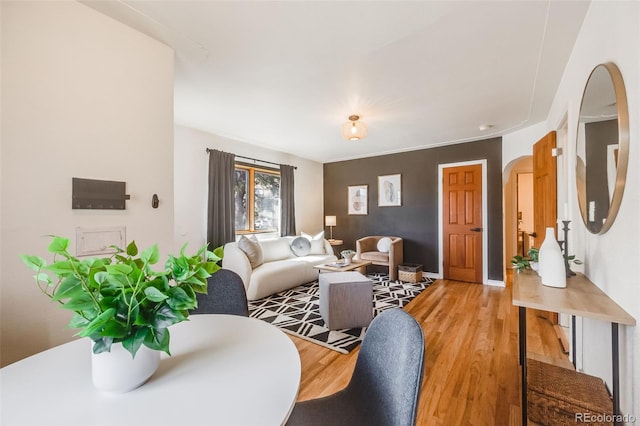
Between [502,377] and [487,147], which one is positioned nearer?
[502,377]

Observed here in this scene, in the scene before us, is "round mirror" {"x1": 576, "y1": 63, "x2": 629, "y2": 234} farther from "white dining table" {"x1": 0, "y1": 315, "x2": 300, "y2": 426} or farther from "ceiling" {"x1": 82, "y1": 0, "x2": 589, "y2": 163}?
"white dining table" {"x1": 0, "y1": 315, "x2": 300, "y2": 426}

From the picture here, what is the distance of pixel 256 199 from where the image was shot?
4832mm

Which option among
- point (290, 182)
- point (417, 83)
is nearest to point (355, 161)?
point (290, 182)

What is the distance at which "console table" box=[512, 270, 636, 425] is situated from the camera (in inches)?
43.1

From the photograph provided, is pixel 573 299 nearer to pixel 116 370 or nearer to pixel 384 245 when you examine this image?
pixel 116 370

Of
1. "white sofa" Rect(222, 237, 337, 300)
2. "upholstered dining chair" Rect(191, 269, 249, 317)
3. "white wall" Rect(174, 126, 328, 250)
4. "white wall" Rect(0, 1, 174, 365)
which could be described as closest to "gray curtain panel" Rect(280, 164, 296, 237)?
"white sofa" Rect(222, 237, 337, 300)

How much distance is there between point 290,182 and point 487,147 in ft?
11.8

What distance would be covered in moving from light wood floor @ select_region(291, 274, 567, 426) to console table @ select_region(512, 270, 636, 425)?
0.38 metres

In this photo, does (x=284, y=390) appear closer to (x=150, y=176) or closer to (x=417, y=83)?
(x=150, y=176)

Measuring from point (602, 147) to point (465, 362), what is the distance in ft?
5.63

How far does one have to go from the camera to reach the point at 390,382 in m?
0.84

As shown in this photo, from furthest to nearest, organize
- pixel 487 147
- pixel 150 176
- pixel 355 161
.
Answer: pixel 355 161, pixel 487 147, pixel 150 176

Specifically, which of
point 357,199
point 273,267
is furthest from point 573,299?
point 357,199

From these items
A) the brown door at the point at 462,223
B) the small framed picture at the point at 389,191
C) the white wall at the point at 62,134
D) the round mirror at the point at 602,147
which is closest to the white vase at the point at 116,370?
the white wall at the point at 62,134
